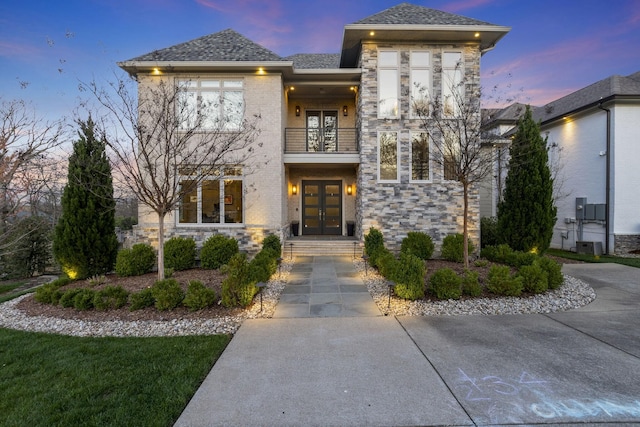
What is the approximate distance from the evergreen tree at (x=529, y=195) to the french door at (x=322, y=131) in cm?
675

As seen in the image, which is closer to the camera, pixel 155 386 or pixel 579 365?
pixel 155 386

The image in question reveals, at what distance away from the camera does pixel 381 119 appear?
10.6m

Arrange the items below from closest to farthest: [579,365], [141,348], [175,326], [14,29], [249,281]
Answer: [579,365], [141,348], [175,326], [249,281], [14,29]

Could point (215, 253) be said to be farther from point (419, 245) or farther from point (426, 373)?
point (426, 373)

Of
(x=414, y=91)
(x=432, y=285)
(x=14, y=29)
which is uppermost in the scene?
(x=14, y=29)

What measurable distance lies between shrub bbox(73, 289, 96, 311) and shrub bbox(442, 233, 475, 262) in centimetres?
929

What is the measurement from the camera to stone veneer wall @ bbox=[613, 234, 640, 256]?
11.5 m

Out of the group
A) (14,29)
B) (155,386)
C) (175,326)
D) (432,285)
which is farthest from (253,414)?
(14,29)

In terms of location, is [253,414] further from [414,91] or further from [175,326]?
[414,91]

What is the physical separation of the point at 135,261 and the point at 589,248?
16583 mm

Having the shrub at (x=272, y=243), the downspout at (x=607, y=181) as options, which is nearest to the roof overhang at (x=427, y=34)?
the downspout at (x=607, y=181)

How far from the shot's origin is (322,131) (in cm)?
1273

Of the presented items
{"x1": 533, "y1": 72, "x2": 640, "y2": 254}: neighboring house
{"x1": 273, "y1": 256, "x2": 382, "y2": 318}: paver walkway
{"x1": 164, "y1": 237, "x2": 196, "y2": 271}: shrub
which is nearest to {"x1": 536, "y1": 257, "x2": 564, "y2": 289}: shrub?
{"x1": 273, "y1": 256, "x2": 382, "y2": 318}: paver walkway

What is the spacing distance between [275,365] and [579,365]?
3546mm
